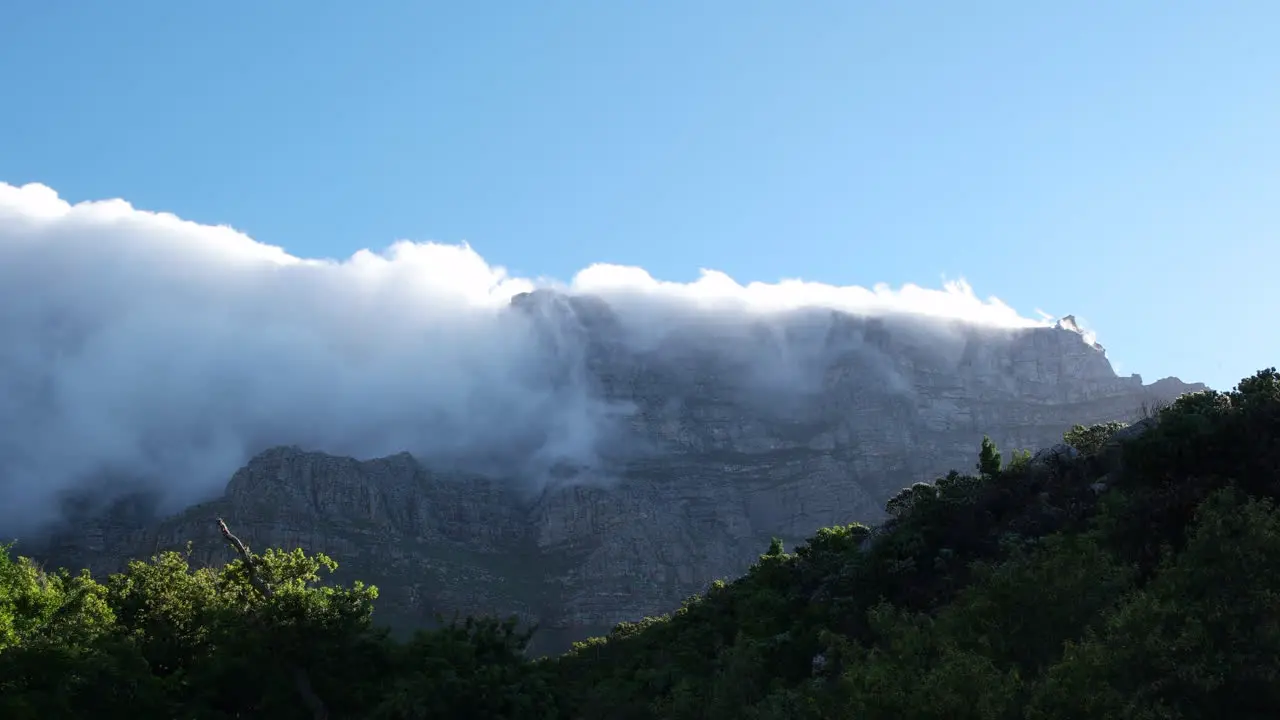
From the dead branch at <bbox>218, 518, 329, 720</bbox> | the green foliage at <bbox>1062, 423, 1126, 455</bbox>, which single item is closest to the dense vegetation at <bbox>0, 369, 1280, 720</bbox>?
the dead branch at <bbox>218, 518, 329, 720</bbox>

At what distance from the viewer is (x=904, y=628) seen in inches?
1476

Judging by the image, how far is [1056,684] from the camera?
27.4 m

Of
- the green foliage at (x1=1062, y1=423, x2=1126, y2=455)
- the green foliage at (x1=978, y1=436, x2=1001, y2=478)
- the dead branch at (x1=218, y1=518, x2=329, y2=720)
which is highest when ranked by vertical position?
the green foliage at (x1=1062, y1=423, x2=1126, y2=455)

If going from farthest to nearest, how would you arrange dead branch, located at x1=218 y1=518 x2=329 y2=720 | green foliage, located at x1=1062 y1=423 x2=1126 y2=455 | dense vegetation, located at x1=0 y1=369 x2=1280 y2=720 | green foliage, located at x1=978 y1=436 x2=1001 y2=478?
green foliage, located at x1=978 y1=436 x2=1001 y2=478
green foliage, located at x1=1062 y1=423 x2=1126 y2=455
dead branch, located at x1=218 y1=518 x2=329 y2=720
dense vegetation, located at x1=0 y1=369 x2=1280 y2=720

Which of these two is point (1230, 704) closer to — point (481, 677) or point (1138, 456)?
point (481, 677)

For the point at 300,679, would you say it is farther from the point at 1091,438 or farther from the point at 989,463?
the point at 1091,438

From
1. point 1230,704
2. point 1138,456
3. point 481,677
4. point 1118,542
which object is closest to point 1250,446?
point 1138,456

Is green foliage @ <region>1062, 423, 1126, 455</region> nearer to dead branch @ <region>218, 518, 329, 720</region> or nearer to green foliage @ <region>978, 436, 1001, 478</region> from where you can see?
green foliage @ <region>978, 436, 1001, 478</region>

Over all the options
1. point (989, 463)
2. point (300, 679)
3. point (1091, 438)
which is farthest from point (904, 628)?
point (1091, 438)

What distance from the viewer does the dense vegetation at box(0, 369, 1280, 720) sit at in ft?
93.0

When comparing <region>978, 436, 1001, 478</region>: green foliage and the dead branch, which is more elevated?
<region>978, 436, 1001, 478</region>: green foliage

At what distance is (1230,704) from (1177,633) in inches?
84.9

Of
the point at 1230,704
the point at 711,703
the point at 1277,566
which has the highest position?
the point at 1277,566

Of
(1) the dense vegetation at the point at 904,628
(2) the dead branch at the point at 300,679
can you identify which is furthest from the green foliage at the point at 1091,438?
(2) the dead branch at the point at 300,679
